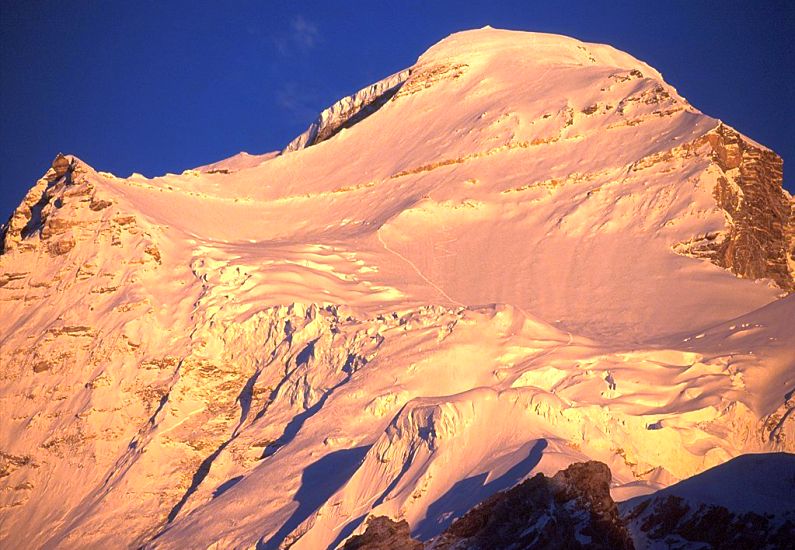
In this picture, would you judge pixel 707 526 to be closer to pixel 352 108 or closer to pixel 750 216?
pixel 750 216

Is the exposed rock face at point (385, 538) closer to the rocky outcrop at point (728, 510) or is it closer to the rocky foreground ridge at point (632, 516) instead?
the rocky foreground ridge at point (632, 516)

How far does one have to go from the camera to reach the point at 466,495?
2341 centimetres

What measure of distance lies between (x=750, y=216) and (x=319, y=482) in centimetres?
2824

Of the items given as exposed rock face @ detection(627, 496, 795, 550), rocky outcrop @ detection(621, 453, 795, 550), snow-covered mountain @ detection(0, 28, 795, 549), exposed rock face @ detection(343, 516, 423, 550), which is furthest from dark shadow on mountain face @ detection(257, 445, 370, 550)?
rocky outcrop @ detection(621, 453, 795, 550)

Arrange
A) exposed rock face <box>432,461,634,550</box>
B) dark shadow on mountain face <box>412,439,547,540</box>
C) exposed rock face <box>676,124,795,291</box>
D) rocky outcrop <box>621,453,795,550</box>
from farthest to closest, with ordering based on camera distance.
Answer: exposed rock face <box>676,124,795,291</box> < dark shadow on mountain face <box>412,439,547,540</box> < exposed rock face <box>432,461,634,550</box> < rocky outcrop <box>621,453,795,550</box>

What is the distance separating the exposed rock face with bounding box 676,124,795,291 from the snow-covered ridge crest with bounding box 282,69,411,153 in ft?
93.6

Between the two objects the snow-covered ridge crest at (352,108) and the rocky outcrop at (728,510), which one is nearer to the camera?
the rocky outcrop at (728,510)

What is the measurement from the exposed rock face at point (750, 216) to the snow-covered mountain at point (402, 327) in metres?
0.14

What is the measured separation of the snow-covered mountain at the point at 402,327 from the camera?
28984 mm

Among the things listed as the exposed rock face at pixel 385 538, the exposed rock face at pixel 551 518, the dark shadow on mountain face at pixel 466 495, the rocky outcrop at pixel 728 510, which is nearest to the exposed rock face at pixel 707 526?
the rocky outcrop at pixel 728 510

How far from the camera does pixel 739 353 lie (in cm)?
3647

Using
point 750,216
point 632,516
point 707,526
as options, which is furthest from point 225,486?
point 750,216

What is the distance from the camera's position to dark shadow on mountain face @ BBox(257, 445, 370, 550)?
27984 mm

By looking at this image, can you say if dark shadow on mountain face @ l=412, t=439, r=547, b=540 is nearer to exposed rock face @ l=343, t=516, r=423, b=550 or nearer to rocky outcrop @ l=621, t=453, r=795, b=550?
exposed rock face @ l=343, t=516, r=423, b=550
